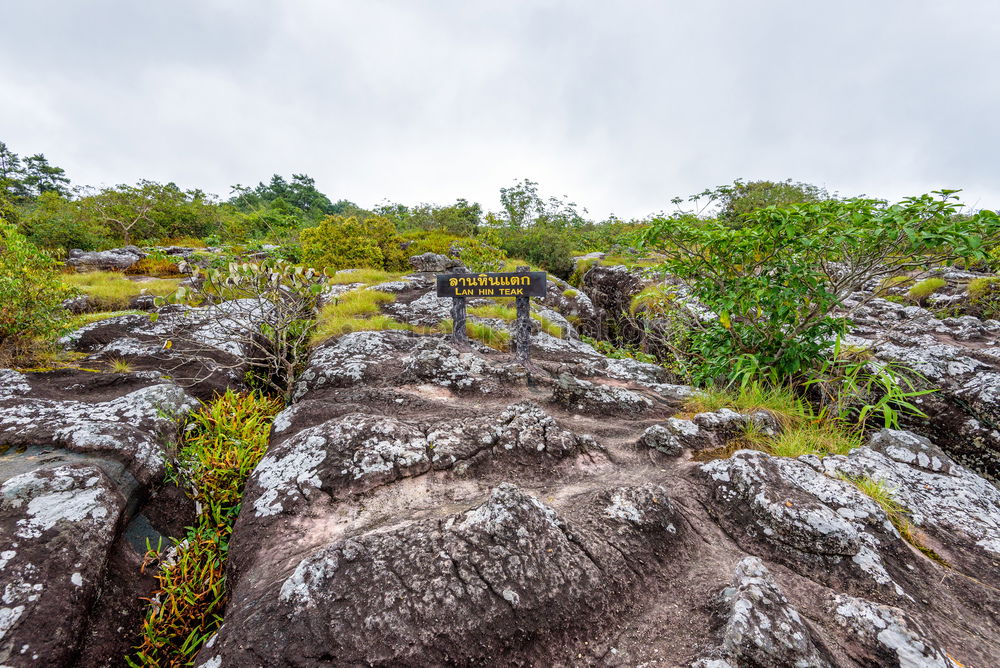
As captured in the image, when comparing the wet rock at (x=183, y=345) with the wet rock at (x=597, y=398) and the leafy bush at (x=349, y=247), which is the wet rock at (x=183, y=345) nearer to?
the wet rock at (x=597, y=398)

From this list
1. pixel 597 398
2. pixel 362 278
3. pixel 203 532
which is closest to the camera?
pixel 203 532

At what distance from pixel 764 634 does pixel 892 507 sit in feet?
7.24

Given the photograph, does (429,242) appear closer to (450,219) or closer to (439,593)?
(450,219)

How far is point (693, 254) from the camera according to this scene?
523 cm

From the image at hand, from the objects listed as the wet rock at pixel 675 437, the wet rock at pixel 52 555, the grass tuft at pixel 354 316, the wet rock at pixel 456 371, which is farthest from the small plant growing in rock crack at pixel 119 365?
the wet rock at pixel 675 437

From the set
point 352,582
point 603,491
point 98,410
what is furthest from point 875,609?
point 98,410

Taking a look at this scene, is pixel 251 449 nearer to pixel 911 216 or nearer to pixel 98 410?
pixel 98 410

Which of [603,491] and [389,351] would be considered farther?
[389,351]

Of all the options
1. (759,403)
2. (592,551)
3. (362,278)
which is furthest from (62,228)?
(759,403)

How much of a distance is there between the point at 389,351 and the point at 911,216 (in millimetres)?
6541

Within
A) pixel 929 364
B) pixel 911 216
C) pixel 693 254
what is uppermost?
pixel 911 216

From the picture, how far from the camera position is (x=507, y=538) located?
2297 mm

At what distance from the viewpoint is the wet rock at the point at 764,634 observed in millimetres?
1652

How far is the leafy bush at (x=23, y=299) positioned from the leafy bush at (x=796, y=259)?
8583mm
